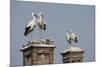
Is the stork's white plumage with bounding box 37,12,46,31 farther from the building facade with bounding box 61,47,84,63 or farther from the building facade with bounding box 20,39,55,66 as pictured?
the building facade with bounding box 61,47,84,63

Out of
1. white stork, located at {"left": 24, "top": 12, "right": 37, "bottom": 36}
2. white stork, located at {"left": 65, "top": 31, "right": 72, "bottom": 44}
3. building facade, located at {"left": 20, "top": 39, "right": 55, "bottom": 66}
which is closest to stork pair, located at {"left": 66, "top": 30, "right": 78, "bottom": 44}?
white stork, located at {"left": 65, "top": 31, "right": 72, "bottom": 44}

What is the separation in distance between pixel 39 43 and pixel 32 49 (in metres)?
0.09

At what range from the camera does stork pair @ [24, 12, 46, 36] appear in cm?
220

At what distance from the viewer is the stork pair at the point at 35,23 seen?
220cm

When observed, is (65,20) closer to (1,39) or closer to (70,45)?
(70,45)

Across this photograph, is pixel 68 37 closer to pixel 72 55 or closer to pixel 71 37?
pixel 71 37

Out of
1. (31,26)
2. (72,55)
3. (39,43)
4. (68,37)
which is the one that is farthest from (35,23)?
(72,55)

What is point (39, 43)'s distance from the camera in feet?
Answer: 7.32

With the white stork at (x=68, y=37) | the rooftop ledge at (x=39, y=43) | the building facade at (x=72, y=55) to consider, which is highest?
the white stork at (x=68, y=37)

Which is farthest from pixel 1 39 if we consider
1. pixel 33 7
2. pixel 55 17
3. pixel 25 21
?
pixel 55 17

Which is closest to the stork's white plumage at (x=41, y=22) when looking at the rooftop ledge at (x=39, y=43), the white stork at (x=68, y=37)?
the rooftop ledge at (x=39, y=43)

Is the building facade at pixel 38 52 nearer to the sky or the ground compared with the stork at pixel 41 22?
nearer to the ground

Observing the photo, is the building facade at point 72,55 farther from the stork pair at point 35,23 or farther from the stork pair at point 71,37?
the stork pair at point 35,23

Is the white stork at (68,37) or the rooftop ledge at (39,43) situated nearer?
the rooftop ledge at (39,43)
